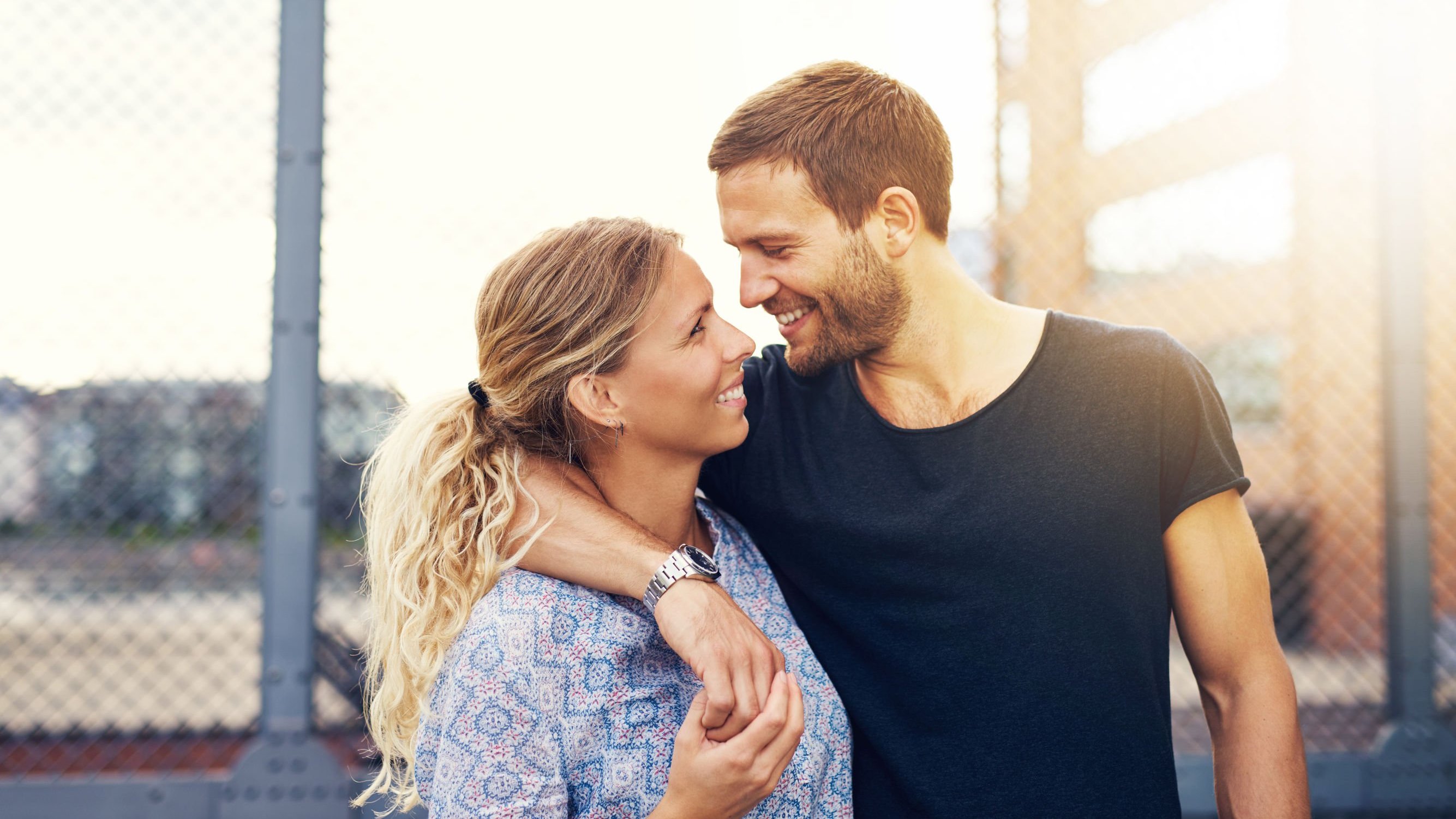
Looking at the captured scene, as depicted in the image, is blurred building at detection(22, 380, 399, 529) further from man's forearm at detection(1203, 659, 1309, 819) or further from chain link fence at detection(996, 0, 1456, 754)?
chain link fence at detection(996, 0, 1456, 754)

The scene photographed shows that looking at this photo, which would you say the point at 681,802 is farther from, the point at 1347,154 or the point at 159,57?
the point at 1347,154

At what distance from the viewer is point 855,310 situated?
1.79 meters

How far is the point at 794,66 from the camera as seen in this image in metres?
2.72

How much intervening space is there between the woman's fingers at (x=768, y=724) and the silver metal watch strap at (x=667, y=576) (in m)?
0.22

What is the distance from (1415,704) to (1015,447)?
2065 mm

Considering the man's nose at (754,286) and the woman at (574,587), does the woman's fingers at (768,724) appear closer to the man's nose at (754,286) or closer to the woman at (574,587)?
the woman at (574,587)

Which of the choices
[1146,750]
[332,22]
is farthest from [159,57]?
[1146,750]

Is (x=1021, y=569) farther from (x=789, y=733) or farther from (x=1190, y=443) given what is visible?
(x=789, y=733)

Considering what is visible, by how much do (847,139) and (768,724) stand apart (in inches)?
44.7

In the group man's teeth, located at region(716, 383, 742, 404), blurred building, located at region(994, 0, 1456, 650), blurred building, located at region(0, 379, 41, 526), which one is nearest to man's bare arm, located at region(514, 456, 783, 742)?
man's teeth, located at region(716, 383, 742, 404)

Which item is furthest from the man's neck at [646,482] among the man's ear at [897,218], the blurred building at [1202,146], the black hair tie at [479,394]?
the blurred building at [1202,146]

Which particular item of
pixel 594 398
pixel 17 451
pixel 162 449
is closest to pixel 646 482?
pixel 594 398

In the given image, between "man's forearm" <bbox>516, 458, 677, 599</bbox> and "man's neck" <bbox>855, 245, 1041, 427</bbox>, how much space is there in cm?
57

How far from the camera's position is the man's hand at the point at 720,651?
4.11 feet
